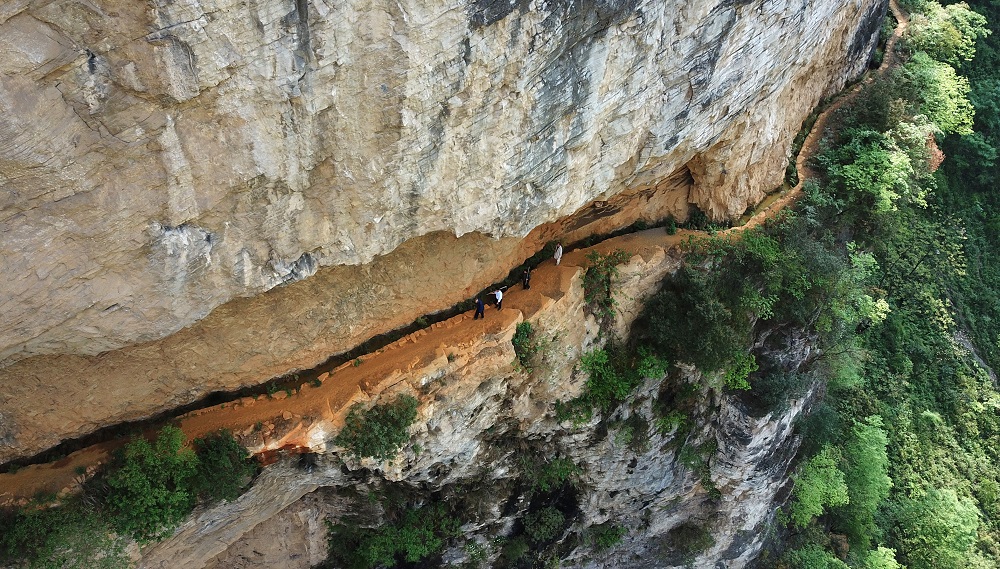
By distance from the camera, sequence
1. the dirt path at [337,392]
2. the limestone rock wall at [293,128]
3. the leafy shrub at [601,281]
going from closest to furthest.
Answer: the limestone rock wall at [293,128] → the dirt path at [337,392] → the leafy shrub at [601,281]

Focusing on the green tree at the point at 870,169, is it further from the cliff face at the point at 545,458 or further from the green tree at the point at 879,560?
the green tree at the point at 879,560

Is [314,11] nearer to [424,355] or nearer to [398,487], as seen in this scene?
[424,355]

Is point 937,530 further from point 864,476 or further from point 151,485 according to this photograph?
point 151,485

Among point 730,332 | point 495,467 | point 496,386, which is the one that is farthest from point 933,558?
point 496,386

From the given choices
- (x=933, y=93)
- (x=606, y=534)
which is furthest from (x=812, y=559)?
(x=933, y=93)

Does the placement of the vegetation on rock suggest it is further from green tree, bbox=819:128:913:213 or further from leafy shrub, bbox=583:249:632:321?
green tree, bbox=819:128:913:213

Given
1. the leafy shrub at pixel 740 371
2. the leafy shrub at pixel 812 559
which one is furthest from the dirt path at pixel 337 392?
the leafy shrub at pixel 812 559
